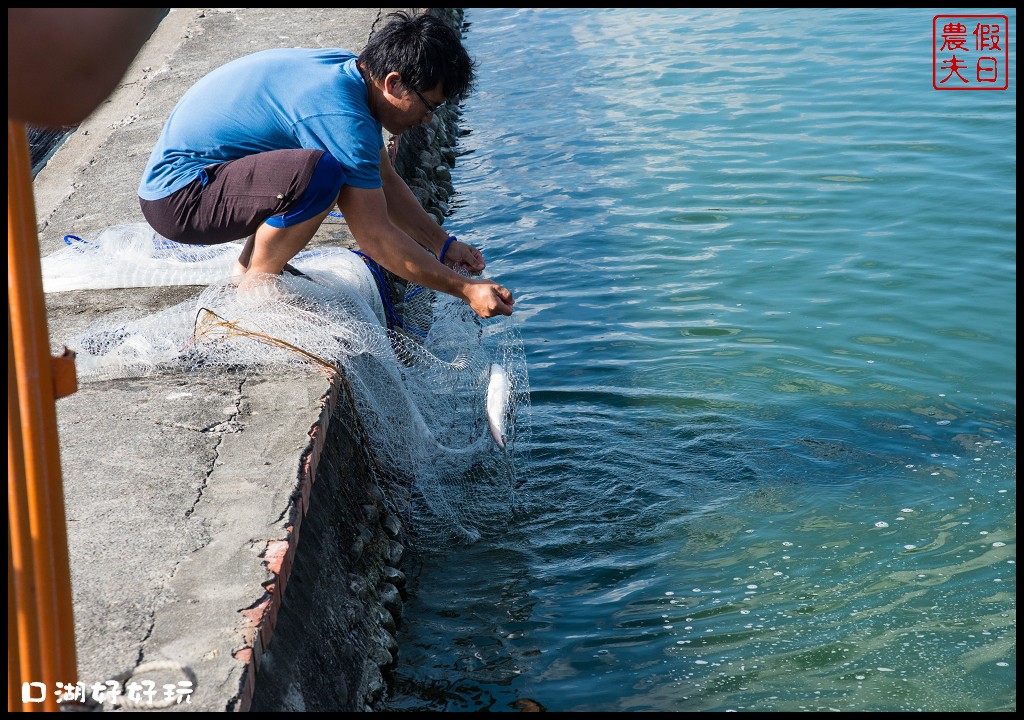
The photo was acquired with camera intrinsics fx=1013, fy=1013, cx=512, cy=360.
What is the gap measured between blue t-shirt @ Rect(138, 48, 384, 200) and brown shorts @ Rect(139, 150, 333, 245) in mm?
69

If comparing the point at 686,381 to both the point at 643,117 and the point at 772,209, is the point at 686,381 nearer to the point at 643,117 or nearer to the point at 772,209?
the point at 772,209

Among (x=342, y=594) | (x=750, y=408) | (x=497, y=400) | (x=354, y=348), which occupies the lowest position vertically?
(x=750, y=408)

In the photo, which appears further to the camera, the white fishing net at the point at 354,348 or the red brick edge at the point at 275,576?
the white fishing net at the point at 354,348

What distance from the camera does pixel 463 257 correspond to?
507cm

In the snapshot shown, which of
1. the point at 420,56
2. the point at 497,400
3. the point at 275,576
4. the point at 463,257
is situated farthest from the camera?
the point at 463,257

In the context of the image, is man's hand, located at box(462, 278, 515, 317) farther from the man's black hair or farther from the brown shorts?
the man's black hair

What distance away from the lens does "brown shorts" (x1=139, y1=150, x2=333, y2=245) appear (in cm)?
430

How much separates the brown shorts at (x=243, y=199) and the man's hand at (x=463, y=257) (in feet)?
2.82

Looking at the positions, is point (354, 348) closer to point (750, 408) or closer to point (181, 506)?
point (181, 506)

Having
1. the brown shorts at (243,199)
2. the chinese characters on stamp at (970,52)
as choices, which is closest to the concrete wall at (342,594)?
the brown shorts at (243,199)

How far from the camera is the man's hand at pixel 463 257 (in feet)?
16.6

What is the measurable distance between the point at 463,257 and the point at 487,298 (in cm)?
70

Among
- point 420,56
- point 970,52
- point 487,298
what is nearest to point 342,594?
point 487,298

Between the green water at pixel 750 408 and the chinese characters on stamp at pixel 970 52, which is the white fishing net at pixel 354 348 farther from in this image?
the chinese characters on stamp at pixel 970 52
